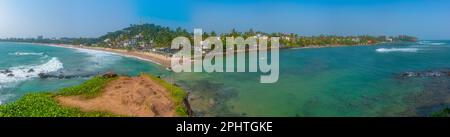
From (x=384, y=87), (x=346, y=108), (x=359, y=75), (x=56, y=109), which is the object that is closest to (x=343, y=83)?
(x=384, y=87)

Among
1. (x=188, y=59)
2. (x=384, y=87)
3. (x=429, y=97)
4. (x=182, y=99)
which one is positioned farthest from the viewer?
(x=188, y=59)

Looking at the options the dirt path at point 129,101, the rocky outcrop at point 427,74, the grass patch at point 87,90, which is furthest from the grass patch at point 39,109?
the rocky outcrop at point 427,74

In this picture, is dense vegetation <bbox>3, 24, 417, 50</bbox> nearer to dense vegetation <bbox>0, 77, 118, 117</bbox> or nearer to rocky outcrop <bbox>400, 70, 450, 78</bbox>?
rocky outcrop <bbox>400, 70, 450, 78</bbox>

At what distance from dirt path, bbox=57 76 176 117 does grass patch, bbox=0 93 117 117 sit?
445mm

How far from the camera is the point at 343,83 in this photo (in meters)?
23.2

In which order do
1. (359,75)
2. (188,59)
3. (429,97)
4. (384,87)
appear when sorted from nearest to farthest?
(429,97)
(384,87)
(359,75)
(188,59)

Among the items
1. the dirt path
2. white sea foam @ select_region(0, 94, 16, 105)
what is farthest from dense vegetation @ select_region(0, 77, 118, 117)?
white sea foam @ select_region(0, 94, 16, 105)

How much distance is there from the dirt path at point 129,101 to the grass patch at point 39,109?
1.46 feet

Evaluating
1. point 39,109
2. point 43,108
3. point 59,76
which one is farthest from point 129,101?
point 59,76

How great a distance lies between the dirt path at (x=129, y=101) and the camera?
440 inches
